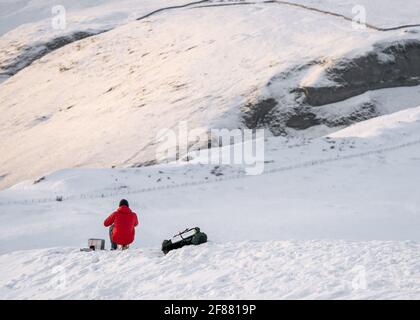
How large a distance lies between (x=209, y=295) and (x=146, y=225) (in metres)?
9.71

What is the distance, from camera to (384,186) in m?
21.5

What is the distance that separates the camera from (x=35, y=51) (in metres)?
77.1

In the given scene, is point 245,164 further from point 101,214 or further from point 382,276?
point 382,276

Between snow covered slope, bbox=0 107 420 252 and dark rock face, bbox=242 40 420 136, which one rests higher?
dark rock face, bbox=242 40 420 136

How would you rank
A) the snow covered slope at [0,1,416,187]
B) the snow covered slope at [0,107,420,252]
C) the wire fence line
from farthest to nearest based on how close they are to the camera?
the snow covered slope at [0,1,416,187] < the wire fence line < the snow covered slope at [0,107,420,252]

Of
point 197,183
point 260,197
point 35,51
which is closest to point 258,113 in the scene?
point 197,183

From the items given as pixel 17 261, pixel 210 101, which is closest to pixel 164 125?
pixel 210 101

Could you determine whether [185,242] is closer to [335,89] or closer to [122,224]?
[122,224]

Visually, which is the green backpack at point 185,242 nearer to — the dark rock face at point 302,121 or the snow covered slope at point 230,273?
the snow covered slope at point 230,273

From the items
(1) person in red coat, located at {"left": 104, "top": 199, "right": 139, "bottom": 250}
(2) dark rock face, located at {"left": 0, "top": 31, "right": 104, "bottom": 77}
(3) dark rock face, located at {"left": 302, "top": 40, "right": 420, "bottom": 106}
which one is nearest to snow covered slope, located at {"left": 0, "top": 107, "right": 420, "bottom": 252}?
(1) person in red coat, located at {"left": 104, "top": 199, "right": 139, "bottom": 250}

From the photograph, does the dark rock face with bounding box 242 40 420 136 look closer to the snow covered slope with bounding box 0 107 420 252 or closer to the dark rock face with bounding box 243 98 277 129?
the dark rock face with bounding box 243 98 277 129

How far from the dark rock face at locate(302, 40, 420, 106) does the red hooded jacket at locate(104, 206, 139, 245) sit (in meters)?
33.2

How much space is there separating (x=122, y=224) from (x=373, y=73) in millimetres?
37824

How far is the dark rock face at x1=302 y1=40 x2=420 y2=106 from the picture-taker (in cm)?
4500
